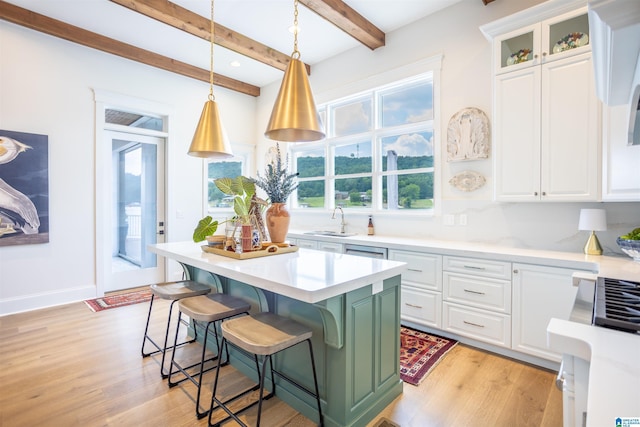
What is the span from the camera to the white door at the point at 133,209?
14.5 feet

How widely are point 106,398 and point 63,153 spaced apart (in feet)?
10.5

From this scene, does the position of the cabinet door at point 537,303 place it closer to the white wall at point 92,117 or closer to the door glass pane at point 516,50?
the white wall at point 92,117

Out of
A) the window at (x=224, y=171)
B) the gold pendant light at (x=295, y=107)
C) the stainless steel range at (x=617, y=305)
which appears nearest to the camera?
the stainless steel range at (x=617, y=305)

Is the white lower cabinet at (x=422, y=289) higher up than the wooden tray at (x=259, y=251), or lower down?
lower down

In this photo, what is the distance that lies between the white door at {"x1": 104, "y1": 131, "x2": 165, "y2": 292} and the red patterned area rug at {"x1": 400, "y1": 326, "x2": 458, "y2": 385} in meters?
3.80

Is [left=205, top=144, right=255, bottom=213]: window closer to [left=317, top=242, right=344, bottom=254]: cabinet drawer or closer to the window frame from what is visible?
the window frame

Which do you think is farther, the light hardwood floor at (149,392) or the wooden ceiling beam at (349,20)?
the wooden ceiling beam at (349,20)

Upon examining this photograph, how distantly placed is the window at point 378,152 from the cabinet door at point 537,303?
1.44m

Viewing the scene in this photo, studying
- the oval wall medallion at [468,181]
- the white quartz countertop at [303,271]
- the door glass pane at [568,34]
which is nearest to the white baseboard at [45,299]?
the white quartz countertop at [303,271]

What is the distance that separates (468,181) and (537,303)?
1.36 metres

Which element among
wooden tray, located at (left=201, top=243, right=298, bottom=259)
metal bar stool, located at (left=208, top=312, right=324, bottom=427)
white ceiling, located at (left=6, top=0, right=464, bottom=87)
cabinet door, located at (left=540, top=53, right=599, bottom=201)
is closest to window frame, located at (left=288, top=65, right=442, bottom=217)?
white ceiling, located at (left=6, top=0, right=464, bottom=87)

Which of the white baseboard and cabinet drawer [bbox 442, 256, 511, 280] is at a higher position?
cabinet drawer [bbox 442, 256, 511, 280]

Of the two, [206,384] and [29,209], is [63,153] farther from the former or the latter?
[206,384]

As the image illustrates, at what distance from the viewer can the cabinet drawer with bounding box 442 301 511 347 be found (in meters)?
2.62
